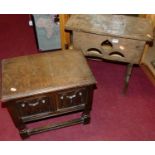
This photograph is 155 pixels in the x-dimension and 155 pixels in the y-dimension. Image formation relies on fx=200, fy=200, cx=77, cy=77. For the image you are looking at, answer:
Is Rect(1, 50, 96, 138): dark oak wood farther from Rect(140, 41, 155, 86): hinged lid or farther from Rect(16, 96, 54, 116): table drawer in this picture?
Rect(140, 41, 155, 86): hinged lid

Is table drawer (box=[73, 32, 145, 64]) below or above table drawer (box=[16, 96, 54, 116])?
above

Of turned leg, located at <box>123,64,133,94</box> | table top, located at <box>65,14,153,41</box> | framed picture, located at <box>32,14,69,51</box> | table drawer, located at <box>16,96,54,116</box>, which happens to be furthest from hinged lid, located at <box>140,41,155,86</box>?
table drawer, located at <box>16,96,54,116</box>

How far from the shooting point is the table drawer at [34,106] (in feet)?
4.33

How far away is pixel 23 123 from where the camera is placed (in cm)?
148

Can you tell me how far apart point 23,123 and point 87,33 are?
0.83 m

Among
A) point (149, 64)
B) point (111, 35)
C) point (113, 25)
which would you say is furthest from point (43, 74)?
point (149, 64)

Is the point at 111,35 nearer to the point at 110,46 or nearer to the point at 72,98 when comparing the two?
the point at 110,46

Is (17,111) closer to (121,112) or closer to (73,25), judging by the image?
(73,25)

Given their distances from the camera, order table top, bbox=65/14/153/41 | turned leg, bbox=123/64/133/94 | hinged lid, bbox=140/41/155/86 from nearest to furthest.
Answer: table top, bbox=65/14/153/41 < turned leg, bbox=123/64/133/94 < hinged lid, bbox=140/41/155/86

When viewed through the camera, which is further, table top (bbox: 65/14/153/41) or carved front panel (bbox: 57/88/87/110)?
table top (bbox: 65/14/153/41)

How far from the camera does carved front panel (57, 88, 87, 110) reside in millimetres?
1366

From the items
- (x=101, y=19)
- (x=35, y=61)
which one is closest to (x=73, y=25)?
(x=101, y=19)

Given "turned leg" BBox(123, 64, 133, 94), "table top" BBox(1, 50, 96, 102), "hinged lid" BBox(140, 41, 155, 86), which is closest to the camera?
"table top" BBox(1, 50, 96, 102)

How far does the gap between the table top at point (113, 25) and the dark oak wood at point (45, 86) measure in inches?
8.6
